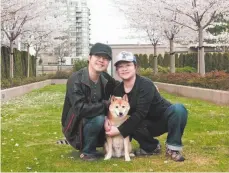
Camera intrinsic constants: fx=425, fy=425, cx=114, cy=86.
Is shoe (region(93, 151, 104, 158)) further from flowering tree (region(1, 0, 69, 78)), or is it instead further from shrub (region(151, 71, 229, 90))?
flowering tree (region(1, 0, 69, 78))

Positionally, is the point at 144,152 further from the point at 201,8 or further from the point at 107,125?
the point at 201,8

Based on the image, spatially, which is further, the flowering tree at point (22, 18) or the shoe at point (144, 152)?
the flowering tree at point (22, 18)

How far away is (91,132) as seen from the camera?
16.5 ft

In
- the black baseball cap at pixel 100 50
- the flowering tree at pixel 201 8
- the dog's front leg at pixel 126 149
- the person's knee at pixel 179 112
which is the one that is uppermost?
the flowering tree at pixel 201 8

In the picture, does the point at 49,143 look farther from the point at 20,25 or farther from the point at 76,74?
the point at 20,25

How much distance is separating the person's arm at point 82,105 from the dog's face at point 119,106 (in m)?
0.17

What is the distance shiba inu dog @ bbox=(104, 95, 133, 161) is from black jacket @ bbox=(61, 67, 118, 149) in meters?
0.19

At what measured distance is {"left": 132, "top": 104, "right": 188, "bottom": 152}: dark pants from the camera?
5062 millimetres

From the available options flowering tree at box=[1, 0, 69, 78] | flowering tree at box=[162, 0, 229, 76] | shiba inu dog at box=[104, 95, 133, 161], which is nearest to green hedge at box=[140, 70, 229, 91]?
flowering tree at box=[162, 0, 229, 76]

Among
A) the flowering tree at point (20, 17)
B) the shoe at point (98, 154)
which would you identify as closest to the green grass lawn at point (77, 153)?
the shoe at point (98, 154)

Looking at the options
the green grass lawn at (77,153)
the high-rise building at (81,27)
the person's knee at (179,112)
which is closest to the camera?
the green grass lawn at (77,153)

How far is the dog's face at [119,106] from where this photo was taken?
4816 mm

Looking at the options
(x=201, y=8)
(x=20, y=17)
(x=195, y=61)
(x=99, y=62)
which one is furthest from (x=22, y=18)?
(x=99, y=62)

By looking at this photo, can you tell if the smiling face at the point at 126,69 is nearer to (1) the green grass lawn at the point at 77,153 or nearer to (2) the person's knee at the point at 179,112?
(2) the person's knee at the point at 179,112
